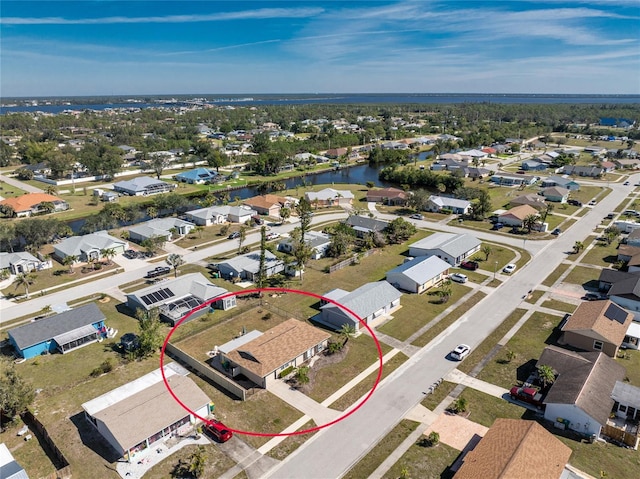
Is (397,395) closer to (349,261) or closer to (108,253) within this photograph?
(349,261)

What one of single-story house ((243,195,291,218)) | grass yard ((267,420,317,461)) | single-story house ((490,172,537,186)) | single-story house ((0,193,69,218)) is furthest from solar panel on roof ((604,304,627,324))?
single-story house ((0,193,69,218))

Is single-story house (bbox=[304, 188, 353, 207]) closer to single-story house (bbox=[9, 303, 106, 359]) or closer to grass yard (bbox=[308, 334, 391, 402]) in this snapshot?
grass yard (bbox=[308, 334, 391, 402])

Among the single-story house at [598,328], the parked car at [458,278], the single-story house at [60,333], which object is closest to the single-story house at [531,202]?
the parked car at [458,278]

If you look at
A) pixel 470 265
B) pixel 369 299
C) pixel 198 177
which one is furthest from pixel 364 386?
pixel 198 177

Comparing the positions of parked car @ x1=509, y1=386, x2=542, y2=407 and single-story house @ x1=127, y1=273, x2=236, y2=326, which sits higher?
single-story house @ x1=127, y1=273, x2=236, y2=326

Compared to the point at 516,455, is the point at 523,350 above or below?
below

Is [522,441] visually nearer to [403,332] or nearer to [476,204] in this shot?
[403,332]
